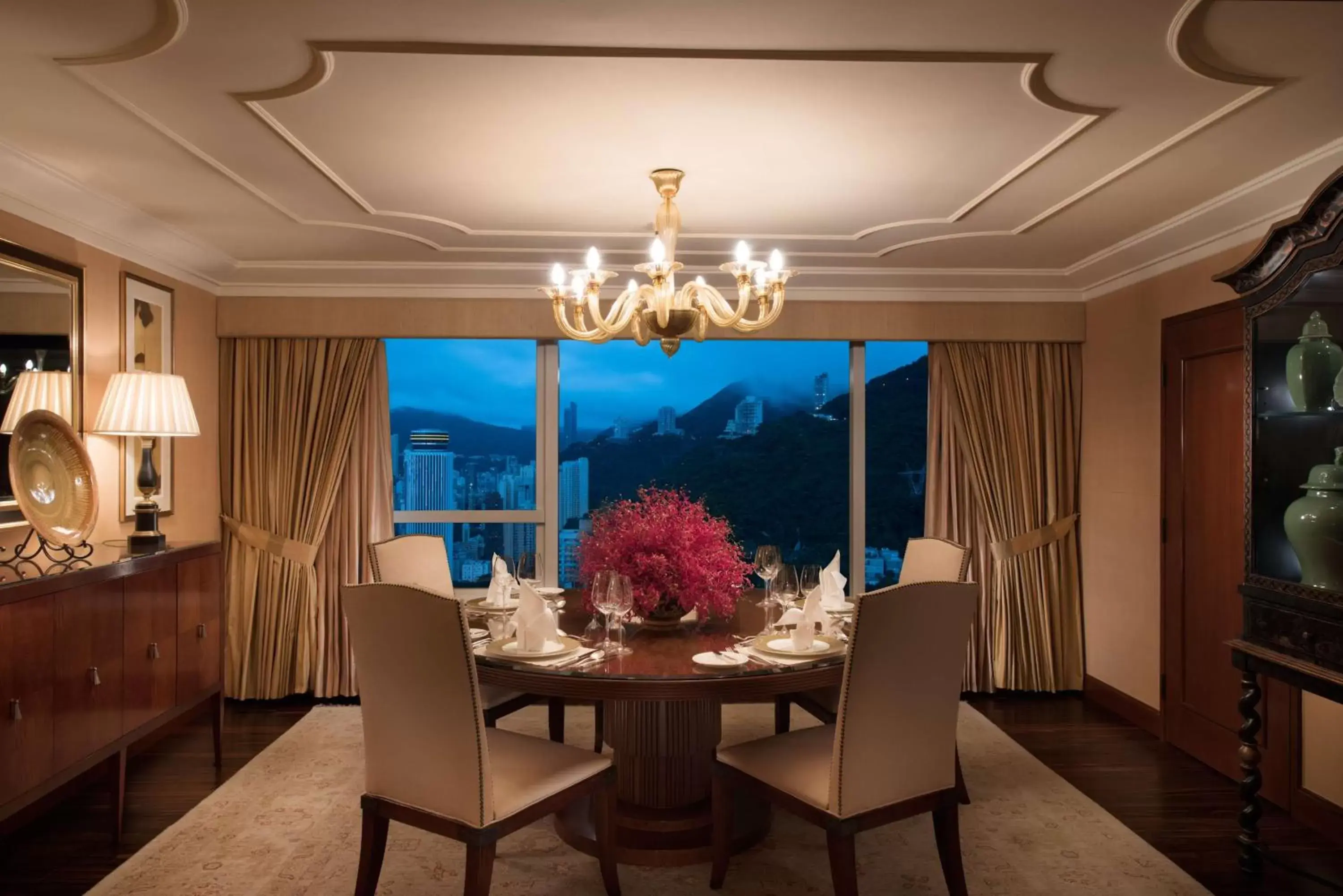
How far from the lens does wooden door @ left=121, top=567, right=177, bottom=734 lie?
3176mm

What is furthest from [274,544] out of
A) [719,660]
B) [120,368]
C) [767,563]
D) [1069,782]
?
[1069,782]

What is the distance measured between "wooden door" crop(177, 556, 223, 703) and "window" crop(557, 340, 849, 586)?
2433 mm

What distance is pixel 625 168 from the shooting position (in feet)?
10.4

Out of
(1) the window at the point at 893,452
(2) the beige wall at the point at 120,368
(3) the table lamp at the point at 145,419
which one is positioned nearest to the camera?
(3) the table lamp at the point at 145,419

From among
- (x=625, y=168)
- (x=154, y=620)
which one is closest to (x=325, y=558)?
(x=154, y=620)

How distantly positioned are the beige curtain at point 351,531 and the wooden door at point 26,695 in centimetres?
220

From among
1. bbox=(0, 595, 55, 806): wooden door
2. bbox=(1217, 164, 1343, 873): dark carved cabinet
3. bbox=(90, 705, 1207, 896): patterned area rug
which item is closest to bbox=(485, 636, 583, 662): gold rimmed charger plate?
bbox=(90, 705, 1207, 896): patterned area rug

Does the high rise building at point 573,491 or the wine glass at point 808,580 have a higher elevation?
the high rise building at point 573,491

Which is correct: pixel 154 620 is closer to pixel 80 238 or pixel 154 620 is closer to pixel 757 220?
pixel 80 238

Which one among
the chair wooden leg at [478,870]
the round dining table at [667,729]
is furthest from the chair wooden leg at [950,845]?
the chair wooden leg at [478,870]

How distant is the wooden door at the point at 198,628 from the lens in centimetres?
355

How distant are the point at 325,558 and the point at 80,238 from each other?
204 cm

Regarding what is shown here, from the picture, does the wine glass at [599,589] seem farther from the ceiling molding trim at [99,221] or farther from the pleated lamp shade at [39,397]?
the ceiling molding trim at [99,221]

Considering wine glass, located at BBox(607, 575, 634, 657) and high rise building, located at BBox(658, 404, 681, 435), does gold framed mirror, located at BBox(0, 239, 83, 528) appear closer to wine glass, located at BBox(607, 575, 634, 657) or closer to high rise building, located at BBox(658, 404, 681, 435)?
wine glass, located at BBox(607, 575, 634, 657)
